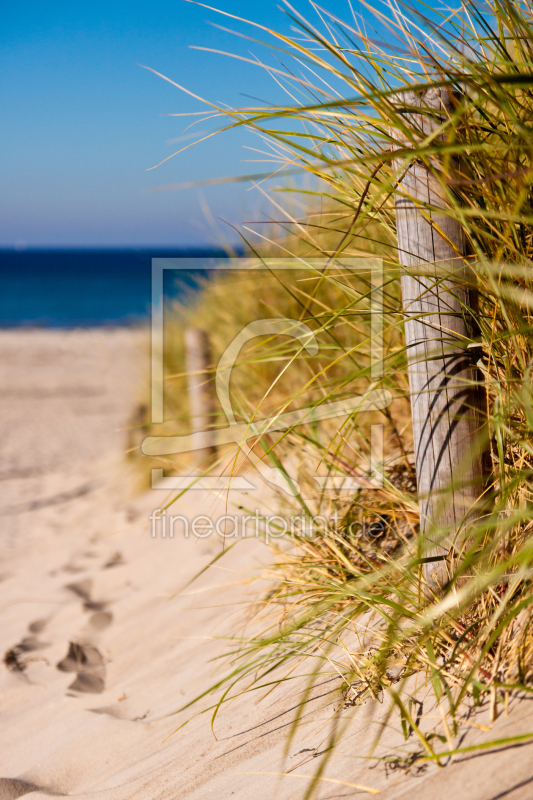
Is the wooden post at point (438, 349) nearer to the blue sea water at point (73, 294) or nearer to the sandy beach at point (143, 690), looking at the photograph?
the sandy beach at point (143, 690)

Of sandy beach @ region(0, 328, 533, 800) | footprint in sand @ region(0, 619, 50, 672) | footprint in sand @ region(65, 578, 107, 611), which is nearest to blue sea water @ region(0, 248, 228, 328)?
sandy beach @ region(0, 328, 533, 800)

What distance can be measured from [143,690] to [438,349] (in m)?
1.38

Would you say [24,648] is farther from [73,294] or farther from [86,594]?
[73,294]

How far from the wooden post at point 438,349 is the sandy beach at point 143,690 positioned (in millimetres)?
404

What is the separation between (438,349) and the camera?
121cm

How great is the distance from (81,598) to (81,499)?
1.63 meters

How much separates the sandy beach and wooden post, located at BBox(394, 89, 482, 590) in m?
0.40

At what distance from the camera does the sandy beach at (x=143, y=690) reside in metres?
1.00

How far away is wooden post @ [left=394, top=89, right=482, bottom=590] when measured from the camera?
1.16 metres

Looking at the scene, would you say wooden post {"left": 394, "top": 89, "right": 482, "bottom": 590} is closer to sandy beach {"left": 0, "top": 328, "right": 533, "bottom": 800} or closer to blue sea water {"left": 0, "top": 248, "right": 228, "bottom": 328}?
sandy beach {"left": 0, "top": 328, "right": 533, "bottom": 800}

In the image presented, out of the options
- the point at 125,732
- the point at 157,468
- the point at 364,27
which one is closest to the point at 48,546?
the point at 157,468

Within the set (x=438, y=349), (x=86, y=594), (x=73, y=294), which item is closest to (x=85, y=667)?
(x=86, y=594)

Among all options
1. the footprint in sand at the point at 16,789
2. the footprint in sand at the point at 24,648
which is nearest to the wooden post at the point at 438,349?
the footprint in sand at the point at 16,789

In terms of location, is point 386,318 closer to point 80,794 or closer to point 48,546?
point 80,794
